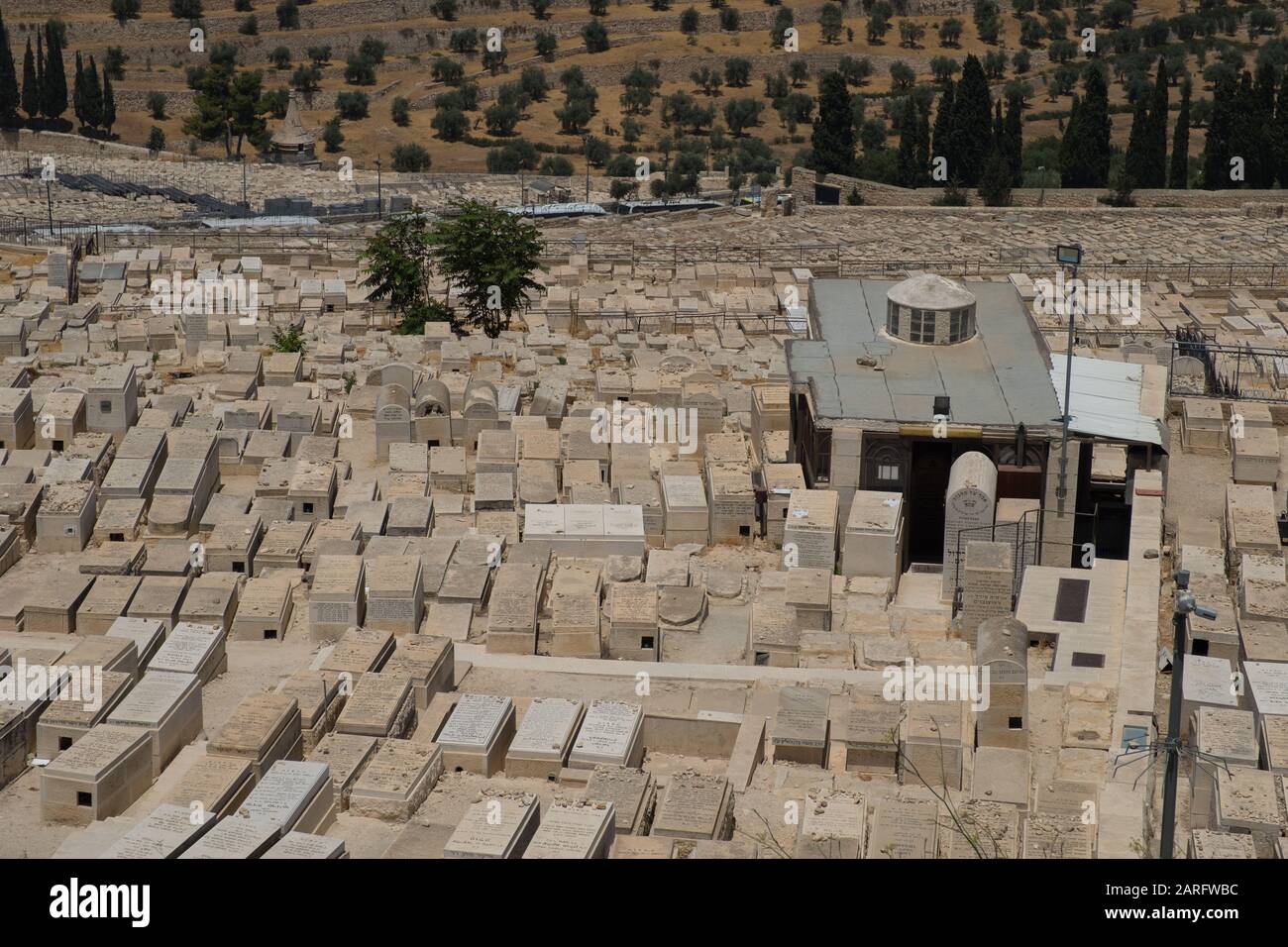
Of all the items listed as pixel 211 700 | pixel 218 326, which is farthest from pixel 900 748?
pixel 218 326

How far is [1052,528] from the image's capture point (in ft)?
83.3

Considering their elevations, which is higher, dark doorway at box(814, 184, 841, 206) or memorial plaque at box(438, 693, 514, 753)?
dark doorway at box(814, 184, 841, 206)

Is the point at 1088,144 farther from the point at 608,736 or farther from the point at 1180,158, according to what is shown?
the point at 608,736

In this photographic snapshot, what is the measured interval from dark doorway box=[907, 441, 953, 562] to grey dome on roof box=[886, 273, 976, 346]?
3.14 meters

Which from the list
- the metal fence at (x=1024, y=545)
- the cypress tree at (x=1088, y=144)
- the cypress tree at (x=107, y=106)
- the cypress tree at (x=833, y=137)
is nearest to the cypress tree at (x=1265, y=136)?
the cypress tree at (x=1088, y=144)

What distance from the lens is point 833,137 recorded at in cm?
6031

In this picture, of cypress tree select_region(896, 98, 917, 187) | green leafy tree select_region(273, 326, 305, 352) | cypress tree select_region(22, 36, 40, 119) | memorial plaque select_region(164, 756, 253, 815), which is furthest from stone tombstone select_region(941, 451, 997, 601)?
cypress tree select_region(22, 36, 40, 119)

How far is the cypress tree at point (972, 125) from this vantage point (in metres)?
59.1

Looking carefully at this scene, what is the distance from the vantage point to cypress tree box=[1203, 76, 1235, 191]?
195ft

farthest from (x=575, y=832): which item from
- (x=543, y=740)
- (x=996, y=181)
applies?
(x=996, y=181)

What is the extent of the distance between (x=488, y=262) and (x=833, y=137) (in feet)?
74.7

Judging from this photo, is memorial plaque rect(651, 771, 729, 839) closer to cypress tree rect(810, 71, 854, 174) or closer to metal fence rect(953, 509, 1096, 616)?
metal fence rect(953, 509, 1096, 616)

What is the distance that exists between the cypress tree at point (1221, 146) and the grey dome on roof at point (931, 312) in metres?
33.2

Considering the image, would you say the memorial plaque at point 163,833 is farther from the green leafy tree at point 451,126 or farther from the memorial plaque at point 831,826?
the green leafy tree at point 451,126
